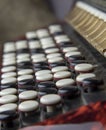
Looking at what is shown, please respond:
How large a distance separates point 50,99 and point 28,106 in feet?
0.17

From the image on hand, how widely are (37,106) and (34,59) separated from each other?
0.38m

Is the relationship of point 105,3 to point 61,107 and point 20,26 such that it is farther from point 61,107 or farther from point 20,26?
point 20,26

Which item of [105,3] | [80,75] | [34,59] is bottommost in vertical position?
[80,75]

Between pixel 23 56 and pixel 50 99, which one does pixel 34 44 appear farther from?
pixel 50 99

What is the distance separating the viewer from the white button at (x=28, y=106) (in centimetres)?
69

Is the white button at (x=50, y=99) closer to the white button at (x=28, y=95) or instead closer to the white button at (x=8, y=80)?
the white button at (x=28, y=95)

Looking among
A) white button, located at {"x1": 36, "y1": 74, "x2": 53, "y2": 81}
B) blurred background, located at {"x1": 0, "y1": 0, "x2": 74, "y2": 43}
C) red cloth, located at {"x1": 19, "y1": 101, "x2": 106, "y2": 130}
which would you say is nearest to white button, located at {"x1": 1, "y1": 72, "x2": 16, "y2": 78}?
white button, located at {"x1": 36, "y1": 74, "x2": 53, "y2": 81}

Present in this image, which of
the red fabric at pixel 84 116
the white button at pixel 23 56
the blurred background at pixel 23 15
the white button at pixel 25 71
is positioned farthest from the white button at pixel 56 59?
the blurred background at pixel 23 15

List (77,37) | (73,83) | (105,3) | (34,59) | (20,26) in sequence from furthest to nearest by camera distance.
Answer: (20,26) < (77,37) < (34,59) < (105,3) < (73,83)

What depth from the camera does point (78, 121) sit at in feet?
2.15

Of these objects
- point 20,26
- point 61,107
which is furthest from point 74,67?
point 20,26

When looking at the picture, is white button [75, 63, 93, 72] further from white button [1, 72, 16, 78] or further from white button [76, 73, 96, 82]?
white button [1, 72, 16, 78]

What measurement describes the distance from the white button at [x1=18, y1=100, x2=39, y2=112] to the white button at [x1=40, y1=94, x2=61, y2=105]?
0.06 ft

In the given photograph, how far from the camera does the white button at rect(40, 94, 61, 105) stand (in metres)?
0.69
